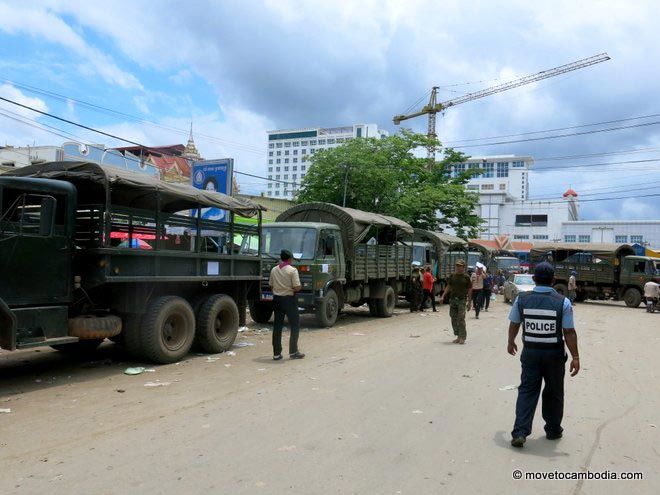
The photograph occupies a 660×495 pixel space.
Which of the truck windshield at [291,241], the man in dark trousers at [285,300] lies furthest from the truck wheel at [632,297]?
the man in dark trousers at [285,300]

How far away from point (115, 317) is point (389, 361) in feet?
13.8

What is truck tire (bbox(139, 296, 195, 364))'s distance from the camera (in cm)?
802

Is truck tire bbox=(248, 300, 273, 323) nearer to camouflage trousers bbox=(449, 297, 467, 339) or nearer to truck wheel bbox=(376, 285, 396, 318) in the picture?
truck wheel bbox=(376, 285, 396, 318)

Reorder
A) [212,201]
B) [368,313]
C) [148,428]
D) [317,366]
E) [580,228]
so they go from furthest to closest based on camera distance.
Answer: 1. [580,228]
2. [368,313]
3. [212,201]
4. [317,366]
5. [148,428]

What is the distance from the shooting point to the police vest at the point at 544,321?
15.7 feet

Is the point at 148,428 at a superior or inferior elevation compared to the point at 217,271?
inferior

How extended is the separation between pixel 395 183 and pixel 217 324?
21.7 m

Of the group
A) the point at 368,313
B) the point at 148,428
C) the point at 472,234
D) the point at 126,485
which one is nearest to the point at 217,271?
the point at 148,428

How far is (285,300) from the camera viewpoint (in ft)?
29.3

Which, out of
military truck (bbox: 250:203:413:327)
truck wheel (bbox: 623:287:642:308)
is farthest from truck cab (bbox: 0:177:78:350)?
truck wheel (bbox: 623:287:642:308)

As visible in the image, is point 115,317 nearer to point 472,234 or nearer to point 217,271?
point 217,271

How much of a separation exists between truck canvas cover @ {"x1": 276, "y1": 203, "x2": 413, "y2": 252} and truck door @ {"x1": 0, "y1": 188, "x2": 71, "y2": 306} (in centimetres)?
833

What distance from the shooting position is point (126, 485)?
3816 millimetres

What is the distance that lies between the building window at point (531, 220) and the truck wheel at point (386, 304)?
87480mm
